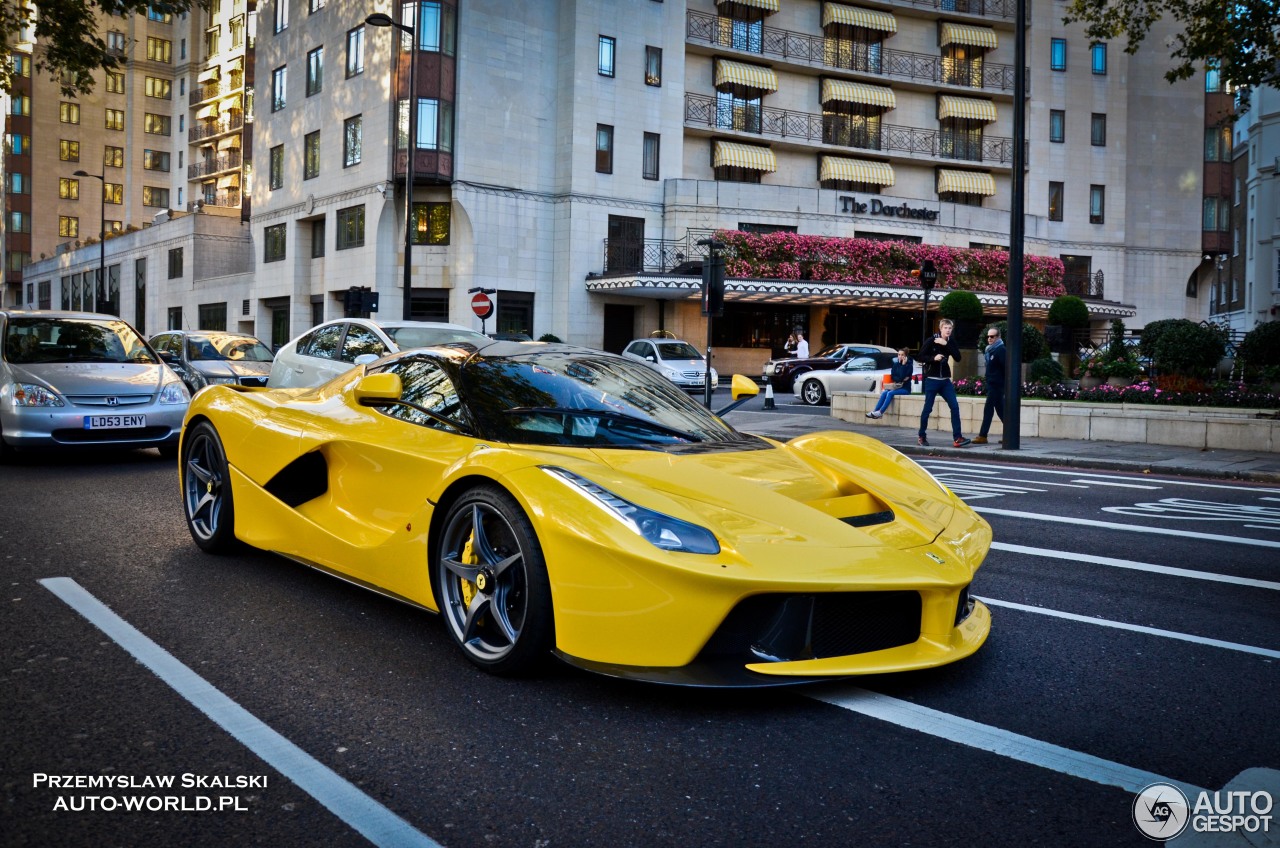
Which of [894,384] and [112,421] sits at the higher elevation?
[894,384]

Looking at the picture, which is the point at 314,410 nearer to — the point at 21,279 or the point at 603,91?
the point at 603,91

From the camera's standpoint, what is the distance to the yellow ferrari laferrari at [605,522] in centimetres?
335

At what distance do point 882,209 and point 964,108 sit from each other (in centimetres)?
747

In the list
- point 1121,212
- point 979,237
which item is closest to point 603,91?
point 979,237

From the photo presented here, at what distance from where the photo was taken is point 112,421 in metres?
10.2

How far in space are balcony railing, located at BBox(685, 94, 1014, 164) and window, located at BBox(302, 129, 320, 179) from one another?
14487 millimetres

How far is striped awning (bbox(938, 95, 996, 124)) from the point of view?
45812mm

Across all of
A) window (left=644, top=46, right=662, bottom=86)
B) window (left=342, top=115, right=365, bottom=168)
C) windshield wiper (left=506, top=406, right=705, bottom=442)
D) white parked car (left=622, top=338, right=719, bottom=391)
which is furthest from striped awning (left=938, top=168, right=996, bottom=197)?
windshield wiper (left=506, top=406, right=705, bottom=442)

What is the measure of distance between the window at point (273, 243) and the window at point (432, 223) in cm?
864

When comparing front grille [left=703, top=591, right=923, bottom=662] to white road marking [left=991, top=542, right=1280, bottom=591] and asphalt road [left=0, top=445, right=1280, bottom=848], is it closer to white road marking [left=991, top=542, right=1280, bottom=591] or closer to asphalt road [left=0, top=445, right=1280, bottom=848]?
asphalt road [left=0, top=445, right=1280, bottom=848]

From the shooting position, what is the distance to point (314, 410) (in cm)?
511

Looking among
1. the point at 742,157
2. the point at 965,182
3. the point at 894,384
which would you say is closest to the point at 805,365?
the point at 894,384

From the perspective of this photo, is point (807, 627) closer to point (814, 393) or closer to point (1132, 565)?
point (1132, 565)

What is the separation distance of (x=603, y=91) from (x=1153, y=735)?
36744 millimetres
